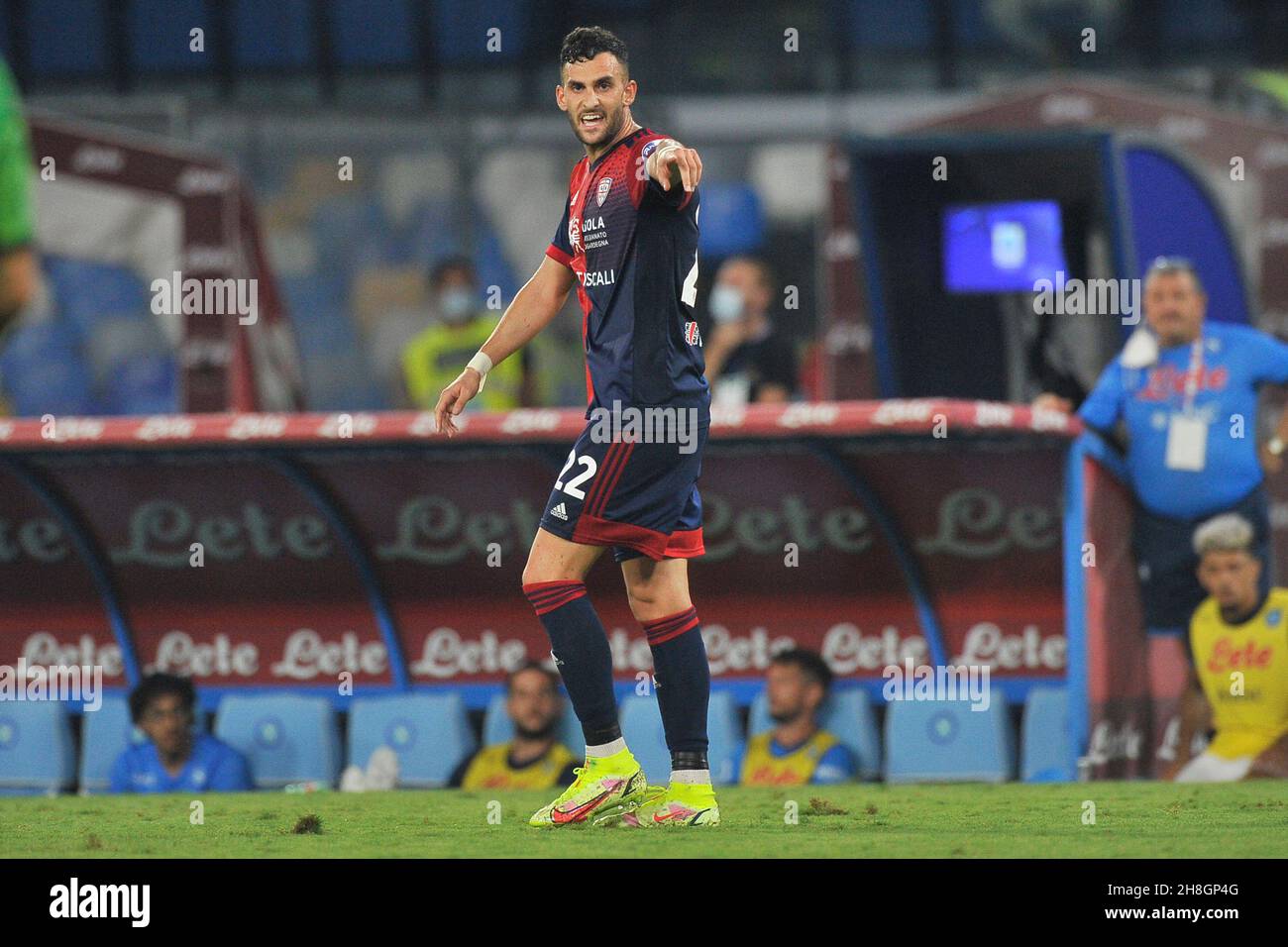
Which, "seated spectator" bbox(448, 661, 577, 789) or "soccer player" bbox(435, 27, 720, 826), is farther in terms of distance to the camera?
"seated spectator" bbox(448, 661, 577, 789)

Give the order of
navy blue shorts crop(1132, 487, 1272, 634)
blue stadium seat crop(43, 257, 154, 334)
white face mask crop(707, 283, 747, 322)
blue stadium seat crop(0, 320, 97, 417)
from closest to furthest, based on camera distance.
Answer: navy blue shorts crop(1132, 487, 1272, 634) → white face mask crop(707, 283, 747, 322) → blue stadium seat crop(43, 257, 154, 334) → blue stadium seat crop(0, 320, 97, 417)

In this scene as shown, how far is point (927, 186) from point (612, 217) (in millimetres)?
5459

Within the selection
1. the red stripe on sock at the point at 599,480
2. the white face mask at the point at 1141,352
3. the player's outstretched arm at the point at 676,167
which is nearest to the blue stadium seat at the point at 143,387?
the white face mask at the point at 1141,352

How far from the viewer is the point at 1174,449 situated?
30.1 ft

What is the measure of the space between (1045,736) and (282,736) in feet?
10.6

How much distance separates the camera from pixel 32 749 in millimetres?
9453

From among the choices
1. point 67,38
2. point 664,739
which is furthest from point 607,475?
point 67,38

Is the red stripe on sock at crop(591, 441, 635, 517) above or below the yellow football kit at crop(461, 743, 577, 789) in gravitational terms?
above

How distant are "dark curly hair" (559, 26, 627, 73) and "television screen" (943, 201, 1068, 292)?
17.6 ft

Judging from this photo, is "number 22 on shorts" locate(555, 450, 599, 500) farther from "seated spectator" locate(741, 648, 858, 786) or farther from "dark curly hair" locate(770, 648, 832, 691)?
"dark curly hair" locate(770, 648, 832, 691)

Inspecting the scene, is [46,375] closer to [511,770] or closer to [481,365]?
[511,770]

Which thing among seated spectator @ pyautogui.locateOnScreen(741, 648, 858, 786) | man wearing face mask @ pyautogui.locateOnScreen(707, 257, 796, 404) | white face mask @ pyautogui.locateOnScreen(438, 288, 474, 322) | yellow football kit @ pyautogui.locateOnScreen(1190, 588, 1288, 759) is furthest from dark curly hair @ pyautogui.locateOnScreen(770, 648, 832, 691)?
white face mask @ pyautogui.locateOnScreen(438, 288, 474, 322)

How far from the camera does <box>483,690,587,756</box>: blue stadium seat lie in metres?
9.12
